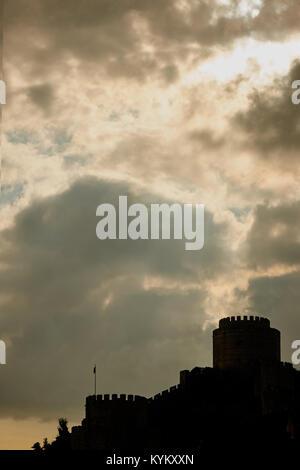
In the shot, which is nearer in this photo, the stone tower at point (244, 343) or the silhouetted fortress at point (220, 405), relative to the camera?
the silhouetted fortress at point (220, 405)

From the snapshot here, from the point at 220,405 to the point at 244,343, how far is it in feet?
30.2

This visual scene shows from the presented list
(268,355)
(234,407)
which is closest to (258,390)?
(234,407)

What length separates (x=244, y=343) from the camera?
274ft

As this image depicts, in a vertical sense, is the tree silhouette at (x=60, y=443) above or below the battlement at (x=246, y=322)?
below

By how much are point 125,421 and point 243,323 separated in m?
19.3

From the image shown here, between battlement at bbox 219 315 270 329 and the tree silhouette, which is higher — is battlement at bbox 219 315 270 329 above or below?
above

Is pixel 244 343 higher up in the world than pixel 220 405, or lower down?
higher up

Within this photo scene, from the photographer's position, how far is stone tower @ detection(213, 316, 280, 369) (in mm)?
83188

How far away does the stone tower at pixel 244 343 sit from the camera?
8319cm

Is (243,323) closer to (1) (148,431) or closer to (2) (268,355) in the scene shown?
(2) (268,355)

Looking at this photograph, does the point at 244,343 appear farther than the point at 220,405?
Yes

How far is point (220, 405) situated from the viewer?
2970 inches

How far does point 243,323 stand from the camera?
84.3m
